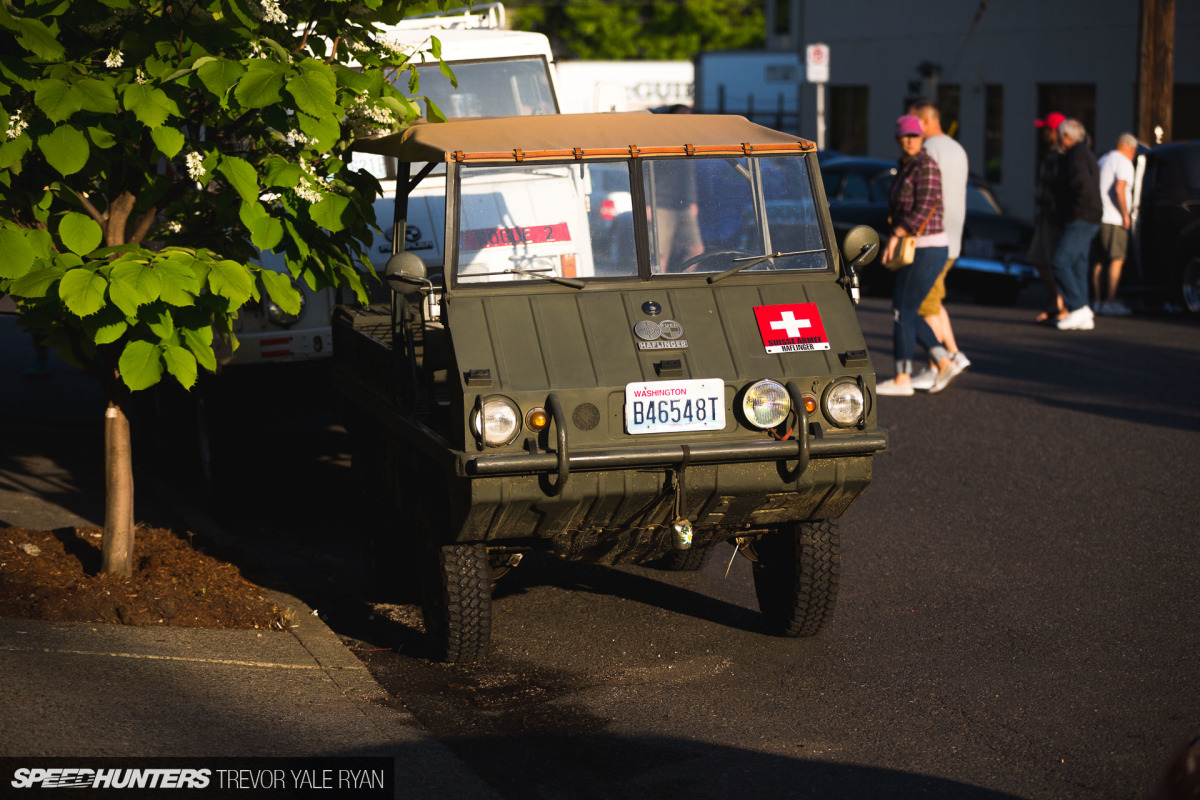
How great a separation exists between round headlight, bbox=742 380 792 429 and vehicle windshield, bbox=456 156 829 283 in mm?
682

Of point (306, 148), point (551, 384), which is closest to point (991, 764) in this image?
point (551, 384)

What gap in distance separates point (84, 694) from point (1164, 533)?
5610 mm

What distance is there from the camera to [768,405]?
5.45m

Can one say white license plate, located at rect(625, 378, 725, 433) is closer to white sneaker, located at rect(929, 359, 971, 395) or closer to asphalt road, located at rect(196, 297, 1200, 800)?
asphalt road, located at rect(196, 297, 1200, 800)

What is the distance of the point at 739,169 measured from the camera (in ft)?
19.8

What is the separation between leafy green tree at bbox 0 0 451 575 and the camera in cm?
525

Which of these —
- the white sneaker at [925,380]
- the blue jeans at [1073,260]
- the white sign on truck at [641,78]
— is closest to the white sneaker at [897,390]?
the white sneaker at [925,380]

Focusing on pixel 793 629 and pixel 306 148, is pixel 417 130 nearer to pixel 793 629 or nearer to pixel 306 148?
pixel 306 148

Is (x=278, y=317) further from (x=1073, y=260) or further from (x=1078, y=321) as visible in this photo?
(x=1078, y=321)

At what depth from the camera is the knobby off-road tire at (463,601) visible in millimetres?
5613

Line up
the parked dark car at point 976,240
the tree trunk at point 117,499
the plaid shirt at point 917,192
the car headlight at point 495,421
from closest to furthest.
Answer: the car headlight at point 495,421, the tree trunk at point 117,499, the plaid shirt at point 917,192, the parked dark car at point 976,240

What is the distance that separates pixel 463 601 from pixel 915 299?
21.6 ft

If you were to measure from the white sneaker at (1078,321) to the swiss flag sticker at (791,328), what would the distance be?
10.3 meters

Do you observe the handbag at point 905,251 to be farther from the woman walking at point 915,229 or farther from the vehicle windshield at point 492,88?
the vehicle windshield at point 492,88
